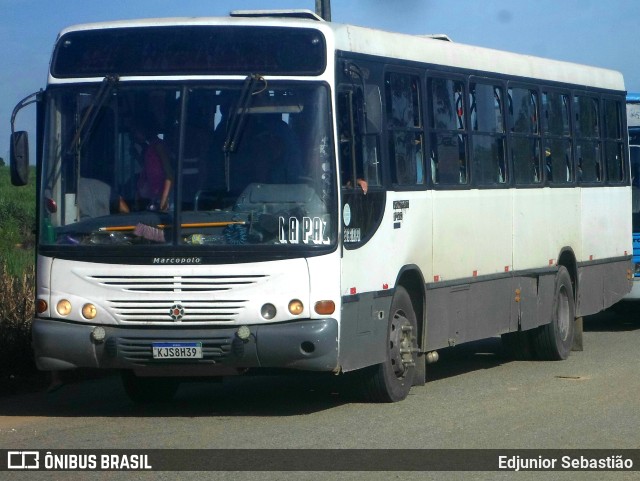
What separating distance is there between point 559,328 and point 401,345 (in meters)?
4.58

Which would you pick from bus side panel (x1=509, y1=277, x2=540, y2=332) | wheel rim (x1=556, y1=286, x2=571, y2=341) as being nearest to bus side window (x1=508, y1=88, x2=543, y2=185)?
bus side panel (x1=509, y1=277, x2=540, y2=332)

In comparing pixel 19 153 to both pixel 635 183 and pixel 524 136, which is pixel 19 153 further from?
pixel 635 183

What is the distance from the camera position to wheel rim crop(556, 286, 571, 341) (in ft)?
53.8

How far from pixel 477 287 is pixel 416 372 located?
156 centimetres

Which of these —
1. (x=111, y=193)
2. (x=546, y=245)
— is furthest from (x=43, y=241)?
(x=546, y=245)

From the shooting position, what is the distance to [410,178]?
1259 centimetres

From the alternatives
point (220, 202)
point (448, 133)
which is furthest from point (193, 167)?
point (448, 133)

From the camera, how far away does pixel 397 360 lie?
12141mm

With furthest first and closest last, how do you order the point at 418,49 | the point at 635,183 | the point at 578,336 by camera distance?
the point at 635,183 → the point at 578,336 → the point at 418,49

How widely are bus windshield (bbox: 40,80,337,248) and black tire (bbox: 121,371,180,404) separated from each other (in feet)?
5.60

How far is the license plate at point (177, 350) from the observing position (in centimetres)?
1072

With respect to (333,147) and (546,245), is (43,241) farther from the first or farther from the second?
(546,245)

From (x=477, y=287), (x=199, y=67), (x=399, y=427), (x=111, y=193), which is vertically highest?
(x=199, y=67)

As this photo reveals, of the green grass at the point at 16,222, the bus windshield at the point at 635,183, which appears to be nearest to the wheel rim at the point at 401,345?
the green grass at the point at 16,222
